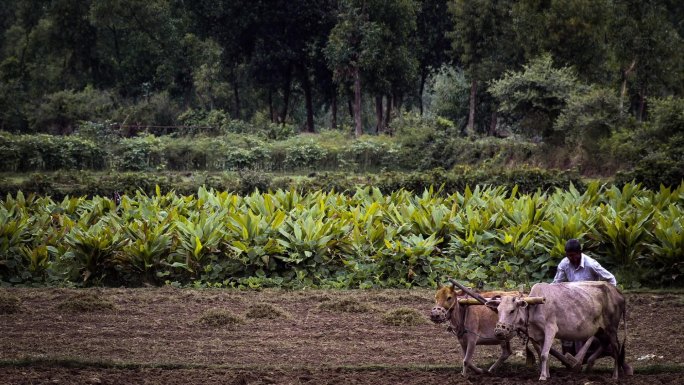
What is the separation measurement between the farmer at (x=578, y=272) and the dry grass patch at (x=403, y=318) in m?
2.70

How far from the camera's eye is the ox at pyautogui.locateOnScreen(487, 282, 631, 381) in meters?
7.48

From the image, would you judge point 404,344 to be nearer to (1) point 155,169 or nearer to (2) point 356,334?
(2) point 356,334

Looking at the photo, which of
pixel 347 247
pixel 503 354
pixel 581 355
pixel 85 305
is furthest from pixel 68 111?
pixel 581 355

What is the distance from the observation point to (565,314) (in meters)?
7.65

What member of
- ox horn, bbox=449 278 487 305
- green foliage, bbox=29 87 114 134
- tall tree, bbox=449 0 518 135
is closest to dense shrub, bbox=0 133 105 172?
green foliage, bbox=29 87 114 134

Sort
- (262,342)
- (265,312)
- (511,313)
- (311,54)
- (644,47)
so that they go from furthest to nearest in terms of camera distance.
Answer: (311,54)
(644,47)
(265,312)
(262,342)
(511,313)

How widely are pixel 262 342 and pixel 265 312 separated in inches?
56.4

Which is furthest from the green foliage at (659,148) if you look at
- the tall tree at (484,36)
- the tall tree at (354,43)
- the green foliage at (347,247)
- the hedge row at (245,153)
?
the tall tree at (354,43)

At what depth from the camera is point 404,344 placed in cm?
993

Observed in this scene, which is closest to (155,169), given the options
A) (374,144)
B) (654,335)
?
(374,144)

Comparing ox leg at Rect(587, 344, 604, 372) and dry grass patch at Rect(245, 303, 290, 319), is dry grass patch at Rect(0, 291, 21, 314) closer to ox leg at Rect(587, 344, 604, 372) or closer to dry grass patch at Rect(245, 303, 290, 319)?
dry grass patch at Rect(245, 303, 290, 319)

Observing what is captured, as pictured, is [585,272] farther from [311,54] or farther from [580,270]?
[311,54]

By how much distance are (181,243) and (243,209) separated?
6.17 ft

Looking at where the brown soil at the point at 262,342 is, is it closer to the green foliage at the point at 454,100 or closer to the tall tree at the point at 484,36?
the tall tree at the point at 484,36
